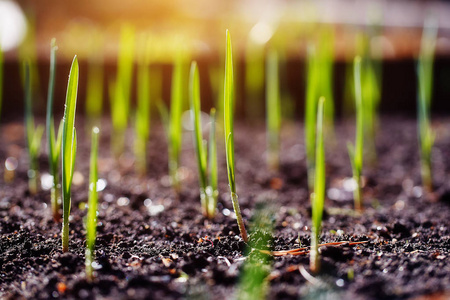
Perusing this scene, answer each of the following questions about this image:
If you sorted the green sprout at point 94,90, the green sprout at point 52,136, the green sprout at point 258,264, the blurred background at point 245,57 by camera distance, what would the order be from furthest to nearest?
the blurred background at point 245,57 → the green sprout at point 94,90 → the green sprout at point 52,136 → the green sprout at point 258,264

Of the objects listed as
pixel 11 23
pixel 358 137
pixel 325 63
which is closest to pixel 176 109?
pixel 358 137

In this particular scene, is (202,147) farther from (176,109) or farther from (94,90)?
(94,90)

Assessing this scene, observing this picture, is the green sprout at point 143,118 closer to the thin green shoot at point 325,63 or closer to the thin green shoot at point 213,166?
the thin green shoot at point 213,166

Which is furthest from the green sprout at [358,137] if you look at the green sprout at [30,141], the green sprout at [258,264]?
the green sprout at [30,141]

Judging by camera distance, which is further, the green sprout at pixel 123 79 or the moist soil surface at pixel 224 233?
the green sprout at pixel 123 79

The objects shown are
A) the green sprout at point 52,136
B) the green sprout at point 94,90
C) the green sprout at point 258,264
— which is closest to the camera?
the green sprout at point 258,264

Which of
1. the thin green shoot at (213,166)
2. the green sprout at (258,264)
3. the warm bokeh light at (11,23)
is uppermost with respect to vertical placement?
the warm bokeh light at (11,23)

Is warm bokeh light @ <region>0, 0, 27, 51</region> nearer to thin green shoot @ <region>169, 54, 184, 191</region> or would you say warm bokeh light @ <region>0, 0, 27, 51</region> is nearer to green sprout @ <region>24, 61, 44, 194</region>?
green sprout @ <region>24, 61, 44, 194</region>

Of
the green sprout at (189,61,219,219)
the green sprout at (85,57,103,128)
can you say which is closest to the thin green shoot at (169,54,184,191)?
the green sprout at (189,61,219,219)
